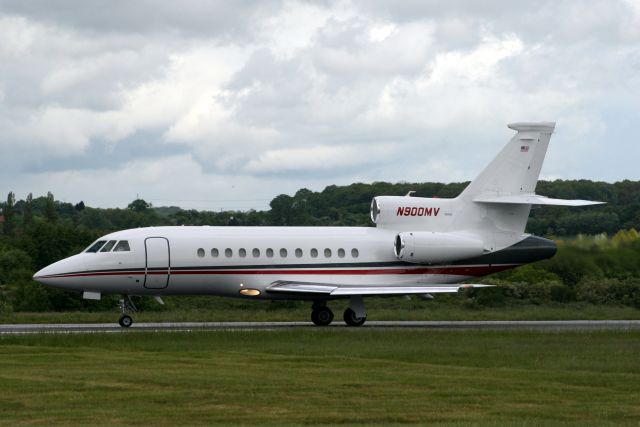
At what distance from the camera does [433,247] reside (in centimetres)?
3919

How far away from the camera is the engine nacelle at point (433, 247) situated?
39.0 metres

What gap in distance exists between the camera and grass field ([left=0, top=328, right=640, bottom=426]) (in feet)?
60.1

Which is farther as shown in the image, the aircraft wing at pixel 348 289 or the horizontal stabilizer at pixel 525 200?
the horizontal stabilizer at pixel 525 200

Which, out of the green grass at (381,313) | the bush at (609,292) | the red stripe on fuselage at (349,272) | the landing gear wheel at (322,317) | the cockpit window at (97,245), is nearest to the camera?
the red stripe on fuselage at (349,272)

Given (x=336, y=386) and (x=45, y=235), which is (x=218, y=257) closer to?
(x=336, y=386)

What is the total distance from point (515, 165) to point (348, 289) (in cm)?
763

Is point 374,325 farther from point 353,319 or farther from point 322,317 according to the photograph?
point 322,317

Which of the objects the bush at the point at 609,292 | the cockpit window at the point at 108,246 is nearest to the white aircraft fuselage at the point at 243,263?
the cockpit window at the point at 108,246

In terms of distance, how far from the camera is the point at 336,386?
21266 mm

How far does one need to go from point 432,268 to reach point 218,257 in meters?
7.32

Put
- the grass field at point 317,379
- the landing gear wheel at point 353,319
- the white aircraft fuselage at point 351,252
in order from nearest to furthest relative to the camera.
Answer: the grass field at point 317,379, the white aircraft fuselage at point 351,252, the landing gear wheel at point 353,319

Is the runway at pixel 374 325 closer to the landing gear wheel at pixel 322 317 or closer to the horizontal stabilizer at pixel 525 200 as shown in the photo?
the landing gear wheel at pixel 322 317

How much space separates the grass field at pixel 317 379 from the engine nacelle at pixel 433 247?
273 inches

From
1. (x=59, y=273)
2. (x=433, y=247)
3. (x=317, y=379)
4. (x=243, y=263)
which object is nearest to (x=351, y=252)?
(x=433, y=247)
